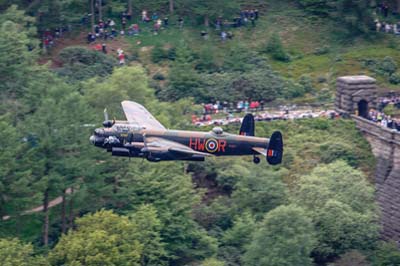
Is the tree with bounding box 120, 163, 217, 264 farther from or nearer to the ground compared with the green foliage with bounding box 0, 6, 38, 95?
nearer to the ground

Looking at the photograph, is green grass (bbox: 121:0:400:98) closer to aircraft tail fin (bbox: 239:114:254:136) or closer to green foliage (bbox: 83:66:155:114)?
green foliage (bbox: 83:66:155:114)

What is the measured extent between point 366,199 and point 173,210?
1465 cm

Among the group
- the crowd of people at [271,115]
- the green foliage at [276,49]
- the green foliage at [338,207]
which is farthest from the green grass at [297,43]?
the green foliage at [338,207]

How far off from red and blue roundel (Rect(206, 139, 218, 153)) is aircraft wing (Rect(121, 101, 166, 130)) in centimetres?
418

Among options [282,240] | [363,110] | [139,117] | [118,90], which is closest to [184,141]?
[139,117]

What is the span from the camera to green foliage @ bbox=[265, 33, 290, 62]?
12619 centimetres

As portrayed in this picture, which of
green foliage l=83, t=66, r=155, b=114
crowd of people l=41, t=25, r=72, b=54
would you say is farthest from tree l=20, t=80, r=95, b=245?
crowd of people l=41, t=25, r=72, b=54

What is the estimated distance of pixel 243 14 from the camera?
5118 inches

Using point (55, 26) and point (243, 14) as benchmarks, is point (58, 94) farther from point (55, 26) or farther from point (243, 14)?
point (243, 14)

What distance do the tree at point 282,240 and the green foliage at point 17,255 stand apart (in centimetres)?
1512

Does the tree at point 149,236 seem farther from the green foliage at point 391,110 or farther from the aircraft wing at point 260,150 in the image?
the green foliage at point 391,110

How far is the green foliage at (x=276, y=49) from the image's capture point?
12619 centimetres

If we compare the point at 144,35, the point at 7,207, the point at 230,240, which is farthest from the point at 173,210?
the point at 144,35

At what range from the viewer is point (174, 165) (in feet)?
348
